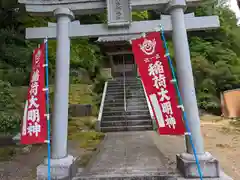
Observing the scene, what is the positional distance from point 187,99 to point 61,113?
2.28 metres

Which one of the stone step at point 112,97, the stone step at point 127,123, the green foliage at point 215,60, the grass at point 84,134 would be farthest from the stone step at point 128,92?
the green foliage at point 215,60

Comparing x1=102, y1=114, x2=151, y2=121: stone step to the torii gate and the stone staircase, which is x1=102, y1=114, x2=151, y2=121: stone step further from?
the torii gate

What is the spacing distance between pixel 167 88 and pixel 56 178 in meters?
2.42

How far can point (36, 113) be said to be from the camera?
3.39 meters

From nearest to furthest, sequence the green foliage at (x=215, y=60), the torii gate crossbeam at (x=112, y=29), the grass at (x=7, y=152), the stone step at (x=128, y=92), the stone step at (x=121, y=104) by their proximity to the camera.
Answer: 1. the torii gate crossbeam at (x=112, y=29)
2. the grass at (x=7, y=152)
3. the stone step at (x=121, y=104)
4. the stone step at (x=128, y=92)
5. the green foliage at (x=215, y=60)

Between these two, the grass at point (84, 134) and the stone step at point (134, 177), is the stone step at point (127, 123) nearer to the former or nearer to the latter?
the grass at point (84, 134)

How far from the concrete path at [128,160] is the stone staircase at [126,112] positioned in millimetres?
1886

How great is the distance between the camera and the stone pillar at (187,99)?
3.25 m

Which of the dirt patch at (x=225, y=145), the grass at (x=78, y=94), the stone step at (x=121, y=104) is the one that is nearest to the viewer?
the dirt patch at (x=225, y=145)

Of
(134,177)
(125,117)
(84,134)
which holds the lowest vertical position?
(134,177)

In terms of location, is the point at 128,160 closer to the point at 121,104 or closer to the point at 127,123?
the point at 127,123

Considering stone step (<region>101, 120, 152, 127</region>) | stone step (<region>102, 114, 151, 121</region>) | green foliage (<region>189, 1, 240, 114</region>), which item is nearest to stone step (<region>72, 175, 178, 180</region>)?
stone step (<region>101, 120, 152, 127</region>)

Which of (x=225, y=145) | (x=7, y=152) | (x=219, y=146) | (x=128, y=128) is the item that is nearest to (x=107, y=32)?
(x=7, y=152)

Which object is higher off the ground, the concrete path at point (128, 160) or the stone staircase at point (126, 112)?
the stone staircase at point (126, 112)
